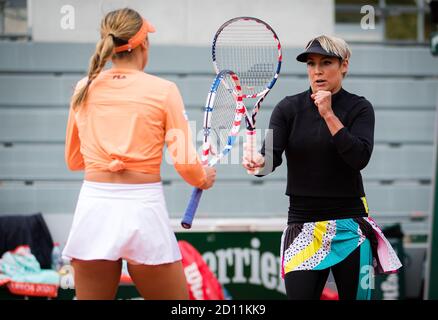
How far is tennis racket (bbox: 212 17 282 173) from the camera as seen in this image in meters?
3.96

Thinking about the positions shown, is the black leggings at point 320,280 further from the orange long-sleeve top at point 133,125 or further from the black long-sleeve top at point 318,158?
the orange long-sleeve top at point 133,125

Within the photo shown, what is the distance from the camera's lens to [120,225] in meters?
3.19

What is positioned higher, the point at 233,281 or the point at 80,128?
the point at 80,128

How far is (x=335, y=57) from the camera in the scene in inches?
138

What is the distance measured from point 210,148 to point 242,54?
629mm

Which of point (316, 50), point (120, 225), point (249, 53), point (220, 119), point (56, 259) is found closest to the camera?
point (120, 225)

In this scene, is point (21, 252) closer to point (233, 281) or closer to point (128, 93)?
point (233, 281)

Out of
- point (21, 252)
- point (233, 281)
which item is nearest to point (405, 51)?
point (233, 281)

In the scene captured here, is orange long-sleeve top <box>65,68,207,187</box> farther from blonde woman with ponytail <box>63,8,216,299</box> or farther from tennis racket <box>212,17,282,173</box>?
tennis racket <box>212,17,282,173</box>

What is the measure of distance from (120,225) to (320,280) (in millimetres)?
928

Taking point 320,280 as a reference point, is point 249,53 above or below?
above

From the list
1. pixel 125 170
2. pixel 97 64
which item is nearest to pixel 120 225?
pixel 125 170

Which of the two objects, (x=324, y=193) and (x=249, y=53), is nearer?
(x=324, y=193)

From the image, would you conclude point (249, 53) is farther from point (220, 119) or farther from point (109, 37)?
point (109, 37)
